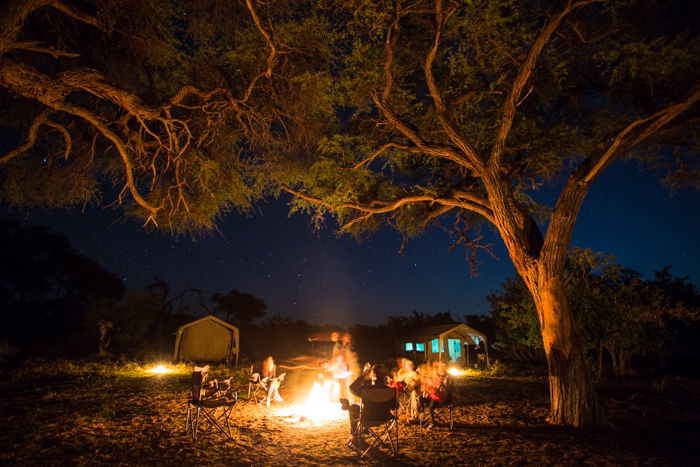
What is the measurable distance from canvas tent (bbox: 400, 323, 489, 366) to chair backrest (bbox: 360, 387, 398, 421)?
16523mm

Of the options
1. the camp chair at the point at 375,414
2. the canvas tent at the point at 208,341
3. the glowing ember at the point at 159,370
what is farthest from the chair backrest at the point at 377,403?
the canvas tent at the point at 208,341

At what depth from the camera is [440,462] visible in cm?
494

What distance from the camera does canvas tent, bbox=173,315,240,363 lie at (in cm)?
1867

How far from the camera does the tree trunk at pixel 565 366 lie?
6.40 metres

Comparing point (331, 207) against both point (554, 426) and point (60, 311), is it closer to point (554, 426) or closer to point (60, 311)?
point (554, 426)

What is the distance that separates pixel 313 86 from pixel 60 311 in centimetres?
3323

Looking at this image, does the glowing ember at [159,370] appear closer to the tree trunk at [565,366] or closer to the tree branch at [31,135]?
the tree branch at [31,135]

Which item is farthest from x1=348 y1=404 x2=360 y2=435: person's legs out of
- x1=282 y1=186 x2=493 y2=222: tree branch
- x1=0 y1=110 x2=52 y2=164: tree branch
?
x1=0 y1=110 x2=52 y2=164: tree branch

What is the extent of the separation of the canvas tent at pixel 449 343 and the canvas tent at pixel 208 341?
10.4 metres

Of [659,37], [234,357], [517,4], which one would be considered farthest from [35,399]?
[659,37]

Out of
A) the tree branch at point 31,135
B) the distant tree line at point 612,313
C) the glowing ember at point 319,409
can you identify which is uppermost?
the tree branch at point 31,135

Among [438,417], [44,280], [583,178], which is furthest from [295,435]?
[44,280]

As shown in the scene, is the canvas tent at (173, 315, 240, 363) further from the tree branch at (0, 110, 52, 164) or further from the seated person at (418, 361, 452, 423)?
the tree branch at (0, 110, 52, 164)

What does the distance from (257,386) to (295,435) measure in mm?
4066
